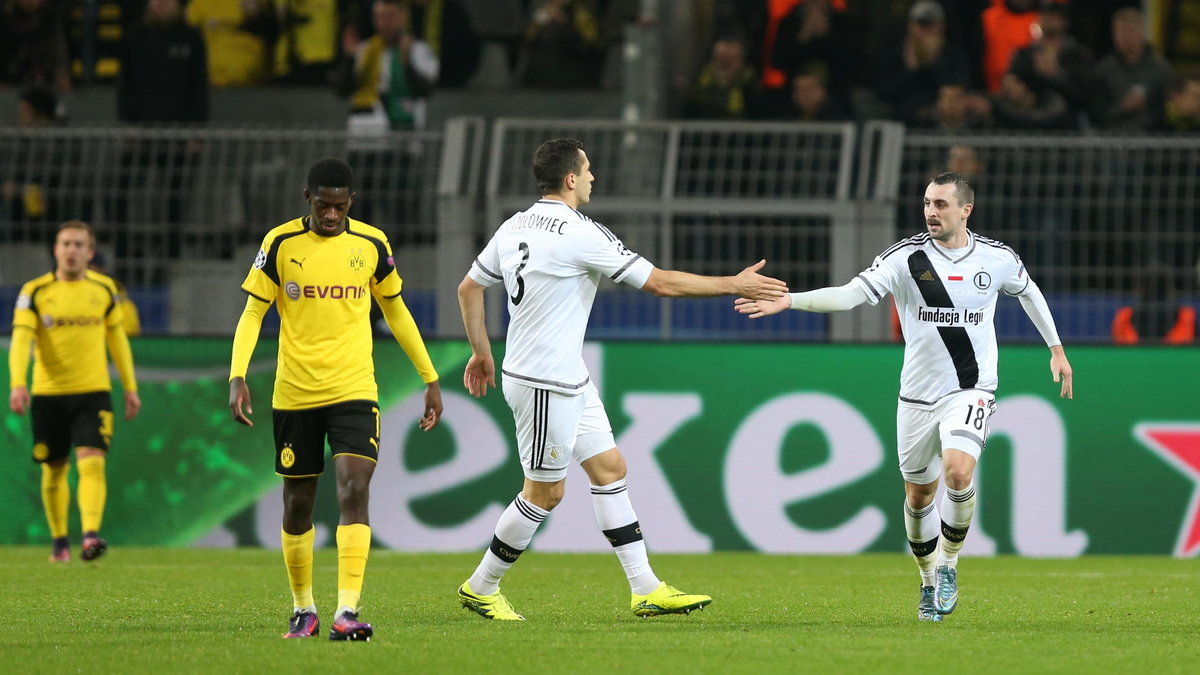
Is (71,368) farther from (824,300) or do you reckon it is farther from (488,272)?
(824,300)

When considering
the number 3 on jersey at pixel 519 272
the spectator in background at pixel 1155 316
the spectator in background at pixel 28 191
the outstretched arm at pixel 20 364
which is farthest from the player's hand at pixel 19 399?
the spectator in background at pixel 1155 316

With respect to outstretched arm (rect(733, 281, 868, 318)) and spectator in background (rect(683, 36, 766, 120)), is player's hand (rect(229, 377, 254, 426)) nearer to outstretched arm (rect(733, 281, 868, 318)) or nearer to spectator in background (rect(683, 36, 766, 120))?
outstretched arm (rect(733, 281, 868, 318))

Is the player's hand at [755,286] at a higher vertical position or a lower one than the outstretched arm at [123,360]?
higher

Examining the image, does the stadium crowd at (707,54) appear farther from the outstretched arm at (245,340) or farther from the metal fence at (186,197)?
the outstretched arm at (245,340)

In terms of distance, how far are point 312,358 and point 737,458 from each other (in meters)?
6.49

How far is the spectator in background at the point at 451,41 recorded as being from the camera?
17250mm

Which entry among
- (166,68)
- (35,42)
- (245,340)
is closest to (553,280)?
(245,340)

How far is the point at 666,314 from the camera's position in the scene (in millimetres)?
14008

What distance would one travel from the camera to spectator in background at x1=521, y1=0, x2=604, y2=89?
17281 mm

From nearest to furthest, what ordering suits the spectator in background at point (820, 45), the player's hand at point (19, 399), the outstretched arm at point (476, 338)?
the outstretched arm at point (476, 338), the player's hand at point (19, 399), the spectator in background at point (820, 45)

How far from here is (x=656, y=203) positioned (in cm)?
1376

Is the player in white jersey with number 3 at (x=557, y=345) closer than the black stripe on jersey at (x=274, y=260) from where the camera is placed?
No

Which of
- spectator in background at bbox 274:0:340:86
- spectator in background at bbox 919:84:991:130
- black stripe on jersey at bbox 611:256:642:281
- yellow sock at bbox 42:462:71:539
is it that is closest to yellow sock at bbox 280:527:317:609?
black stripe on jersey at bbox 611:256:642:281

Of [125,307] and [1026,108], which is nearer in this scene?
[125,307]
